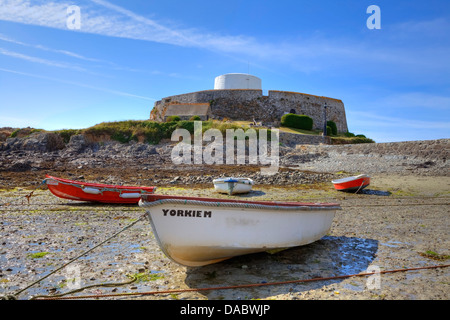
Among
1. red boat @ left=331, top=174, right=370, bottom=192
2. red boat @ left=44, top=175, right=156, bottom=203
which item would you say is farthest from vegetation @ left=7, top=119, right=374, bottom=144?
red boat @ left=44, top=175, right=156, bottom=203

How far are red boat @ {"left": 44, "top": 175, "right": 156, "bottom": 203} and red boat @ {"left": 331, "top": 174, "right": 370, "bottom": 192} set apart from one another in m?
8.87

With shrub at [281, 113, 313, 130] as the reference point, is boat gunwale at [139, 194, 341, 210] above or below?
below

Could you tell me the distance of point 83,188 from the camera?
10750mm

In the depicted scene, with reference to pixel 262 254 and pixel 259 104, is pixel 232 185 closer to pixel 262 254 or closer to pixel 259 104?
pixel 262 254

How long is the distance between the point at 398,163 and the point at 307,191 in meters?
9.21

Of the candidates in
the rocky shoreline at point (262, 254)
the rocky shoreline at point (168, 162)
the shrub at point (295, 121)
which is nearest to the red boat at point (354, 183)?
the rocky shoreline at point (262, 254)

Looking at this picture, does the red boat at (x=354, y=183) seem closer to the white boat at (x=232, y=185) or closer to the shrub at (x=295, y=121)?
the white boat at (x=232, y=185)

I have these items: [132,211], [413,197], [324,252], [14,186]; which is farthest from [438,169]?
[14,186]

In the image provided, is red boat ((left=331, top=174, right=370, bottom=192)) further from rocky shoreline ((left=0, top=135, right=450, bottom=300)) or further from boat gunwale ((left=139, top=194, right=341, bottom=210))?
boat gunwale ((left=139, top=194, right=341, bottom=210))

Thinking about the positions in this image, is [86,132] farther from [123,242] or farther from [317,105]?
[317,105]

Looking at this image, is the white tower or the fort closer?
the fort

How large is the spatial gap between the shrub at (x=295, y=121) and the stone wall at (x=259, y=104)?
156 cm

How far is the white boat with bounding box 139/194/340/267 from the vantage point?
4457 mm

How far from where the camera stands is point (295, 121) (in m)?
38.8
